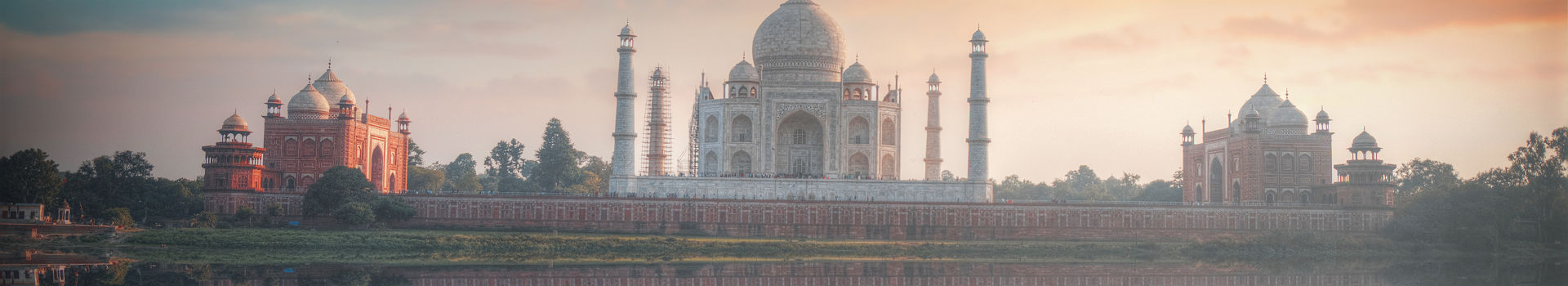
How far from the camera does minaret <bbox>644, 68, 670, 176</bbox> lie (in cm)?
6400

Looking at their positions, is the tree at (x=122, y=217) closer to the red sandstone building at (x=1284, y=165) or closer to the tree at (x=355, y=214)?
the tree at (x=355, y=214)

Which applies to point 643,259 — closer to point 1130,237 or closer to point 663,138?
point 663,138

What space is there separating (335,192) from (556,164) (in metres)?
21.9

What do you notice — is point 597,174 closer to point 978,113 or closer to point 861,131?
point 861,131

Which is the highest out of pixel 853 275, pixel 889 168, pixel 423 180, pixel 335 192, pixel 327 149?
pixel 327 149

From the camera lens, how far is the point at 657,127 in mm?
64000

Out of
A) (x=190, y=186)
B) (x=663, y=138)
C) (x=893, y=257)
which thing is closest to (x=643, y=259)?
(x=893, y=257)

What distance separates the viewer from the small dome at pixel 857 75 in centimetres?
6594

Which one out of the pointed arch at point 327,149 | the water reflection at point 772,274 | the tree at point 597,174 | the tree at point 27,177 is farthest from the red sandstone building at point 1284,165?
the tree at point 27,177

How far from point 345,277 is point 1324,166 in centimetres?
4354

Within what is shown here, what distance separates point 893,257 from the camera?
54000mm

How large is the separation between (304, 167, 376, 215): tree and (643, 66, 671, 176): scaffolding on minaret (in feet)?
39.8

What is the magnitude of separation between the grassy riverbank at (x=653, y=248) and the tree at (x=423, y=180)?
78.8 feet

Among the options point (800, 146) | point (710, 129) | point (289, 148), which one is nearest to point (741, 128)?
point (710, 129)
